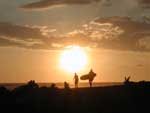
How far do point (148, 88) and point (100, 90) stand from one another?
15.9 ft

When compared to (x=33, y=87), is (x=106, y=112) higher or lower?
lower

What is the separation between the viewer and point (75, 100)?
4528 centimetres

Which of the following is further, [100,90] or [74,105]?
[100,90]

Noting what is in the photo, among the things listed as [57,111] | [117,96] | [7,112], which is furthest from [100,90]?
[7,112]

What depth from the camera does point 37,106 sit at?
42656mm

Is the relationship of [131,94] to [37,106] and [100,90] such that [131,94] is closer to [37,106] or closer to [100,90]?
[100,90]

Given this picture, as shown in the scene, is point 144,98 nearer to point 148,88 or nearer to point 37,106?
point 148,88

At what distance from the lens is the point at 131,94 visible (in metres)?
45.2

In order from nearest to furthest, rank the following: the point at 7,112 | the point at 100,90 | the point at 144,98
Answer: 1. the point at 7,112
2. the point at 144,98
3. the point at 100,90

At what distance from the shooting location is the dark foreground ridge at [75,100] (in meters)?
42.4

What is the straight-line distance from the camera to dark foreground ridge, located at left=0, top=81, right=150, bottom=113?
4238 cm

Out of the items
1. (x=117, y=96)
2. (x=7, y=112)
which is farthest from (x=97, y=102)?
(x=7, y=112)

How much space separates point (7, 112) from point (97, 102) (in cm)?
857

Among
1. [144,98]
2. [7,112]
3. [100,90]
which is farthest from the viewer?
[100,90]
